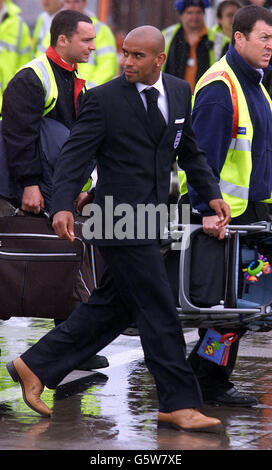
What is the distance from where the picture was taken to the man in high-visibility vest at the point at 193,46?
11.9m

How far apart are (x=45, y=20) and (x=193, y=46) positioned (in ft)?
5.40

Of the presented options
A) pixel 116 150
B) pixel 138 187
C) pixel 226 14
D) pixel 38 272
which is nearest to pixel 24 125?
pixel 38 272

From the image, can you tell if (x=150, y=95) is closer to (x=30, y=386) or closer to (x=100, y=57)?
(x=30, y=386)

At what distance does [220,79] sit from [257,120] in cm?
29

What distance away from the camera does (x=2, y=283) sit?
6504 mm

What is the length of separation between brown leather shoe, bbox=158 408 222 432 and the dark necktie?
4.28 ft

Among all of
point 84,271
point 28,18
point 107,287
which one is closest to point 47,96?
point 84,271

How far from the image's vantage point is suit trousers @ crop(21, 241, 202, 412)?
5.54 meters

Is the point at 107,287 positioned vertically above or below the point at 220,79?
below

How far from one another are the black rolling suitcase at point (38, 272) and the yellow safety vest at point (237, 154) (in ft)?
3.17

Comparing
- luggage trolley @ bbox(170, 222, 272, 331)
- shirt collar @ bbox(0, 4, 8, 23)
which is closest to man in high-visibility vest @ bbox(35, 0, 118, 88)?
shirt collar @ bbox(0, 4, 8, 23)

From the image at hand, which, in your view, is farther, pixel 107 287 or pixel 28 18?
pixel 28 18
